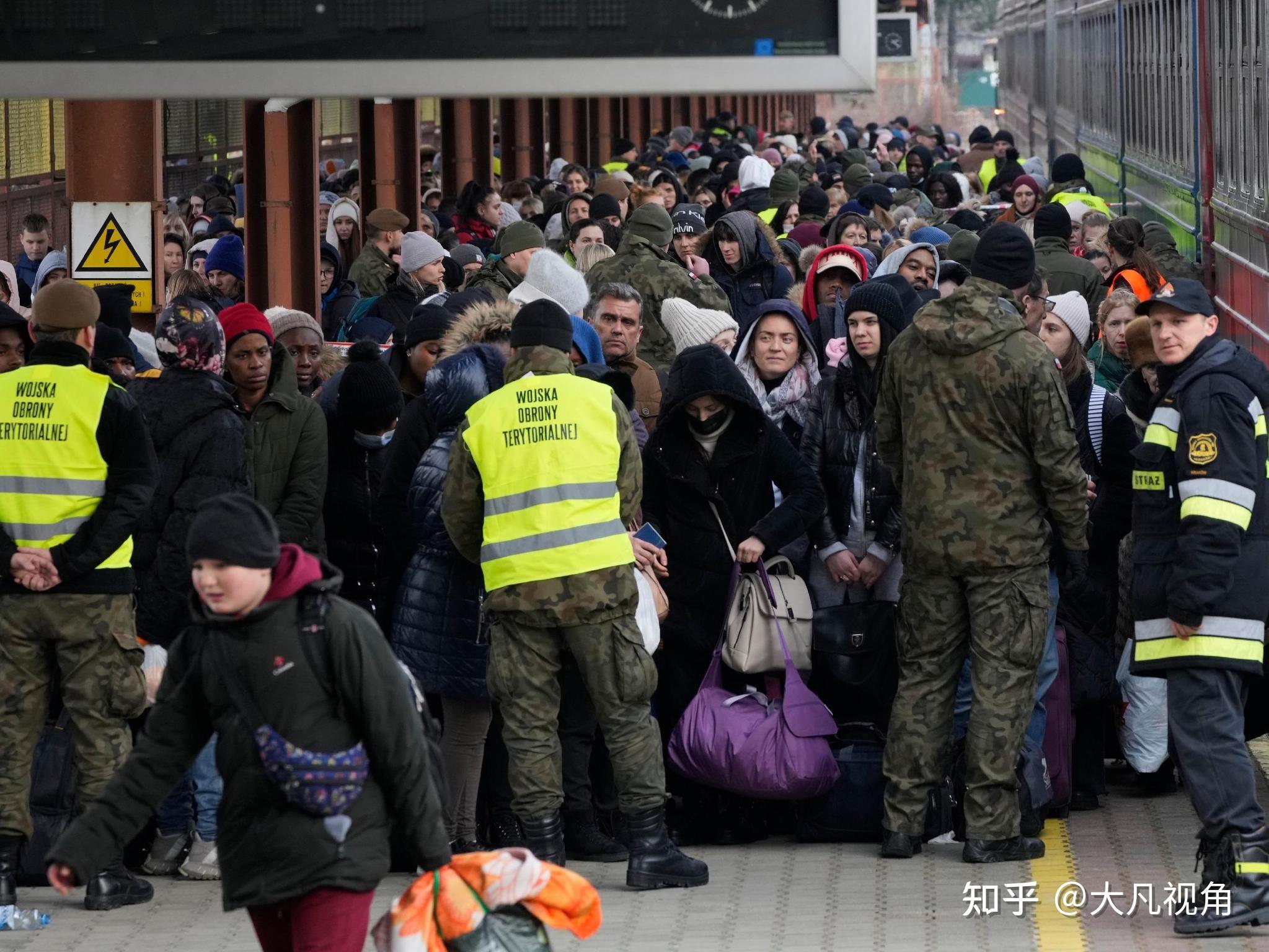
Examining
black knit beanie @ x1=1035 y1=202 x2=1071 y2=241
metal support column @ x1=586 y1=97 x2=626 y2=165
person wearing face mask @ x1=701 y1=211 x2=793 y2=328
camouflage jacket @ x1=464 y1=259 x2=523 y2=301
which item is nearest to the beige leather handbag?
camouflage jacket @ x1=464 y1=259 x2=523 y2=301

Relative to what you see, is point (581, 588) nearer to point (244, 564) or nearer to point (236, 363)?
point (236, 363)

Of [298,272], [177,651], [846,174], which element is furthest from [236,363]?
[846,174]

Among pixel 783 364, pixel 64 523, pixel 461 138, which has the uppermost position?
pixel 461 138

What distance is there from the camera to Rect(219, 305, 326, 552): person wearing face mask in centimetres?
693

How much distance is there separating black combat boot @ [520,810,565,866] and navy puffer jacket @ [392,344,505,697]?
476 mm

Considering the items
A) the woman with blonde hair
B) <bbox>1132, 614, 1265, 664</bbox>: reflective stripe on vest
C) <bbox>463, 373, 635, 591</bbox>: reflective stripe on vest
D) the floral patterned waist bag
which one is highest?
the woman with blonde hair

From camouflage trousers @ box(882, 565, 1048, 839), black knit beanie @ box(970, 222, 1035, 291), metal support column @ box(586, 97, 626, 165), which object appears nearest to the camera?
camouflage trousers @ box(882, 565, 1048, 839)

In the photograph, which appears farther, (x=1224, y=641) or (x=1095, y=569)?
(x=1095, y=569)

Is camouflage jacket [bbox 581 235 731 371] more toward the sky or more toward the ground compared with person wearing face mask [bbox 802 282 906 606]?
more toward the sky

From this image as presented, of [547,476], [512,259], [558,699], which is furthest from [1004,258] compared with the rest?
[512,259]

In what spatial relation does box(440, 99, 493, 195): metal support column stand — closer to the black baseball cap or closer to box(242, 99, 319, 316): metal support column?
box(242, 99, 319, 316): metal support column

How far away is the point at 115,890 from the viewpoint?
651cm

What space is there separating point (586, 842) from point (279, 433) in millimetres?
1616

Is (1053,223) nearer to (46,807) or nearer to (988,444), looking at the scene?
(988,444)
